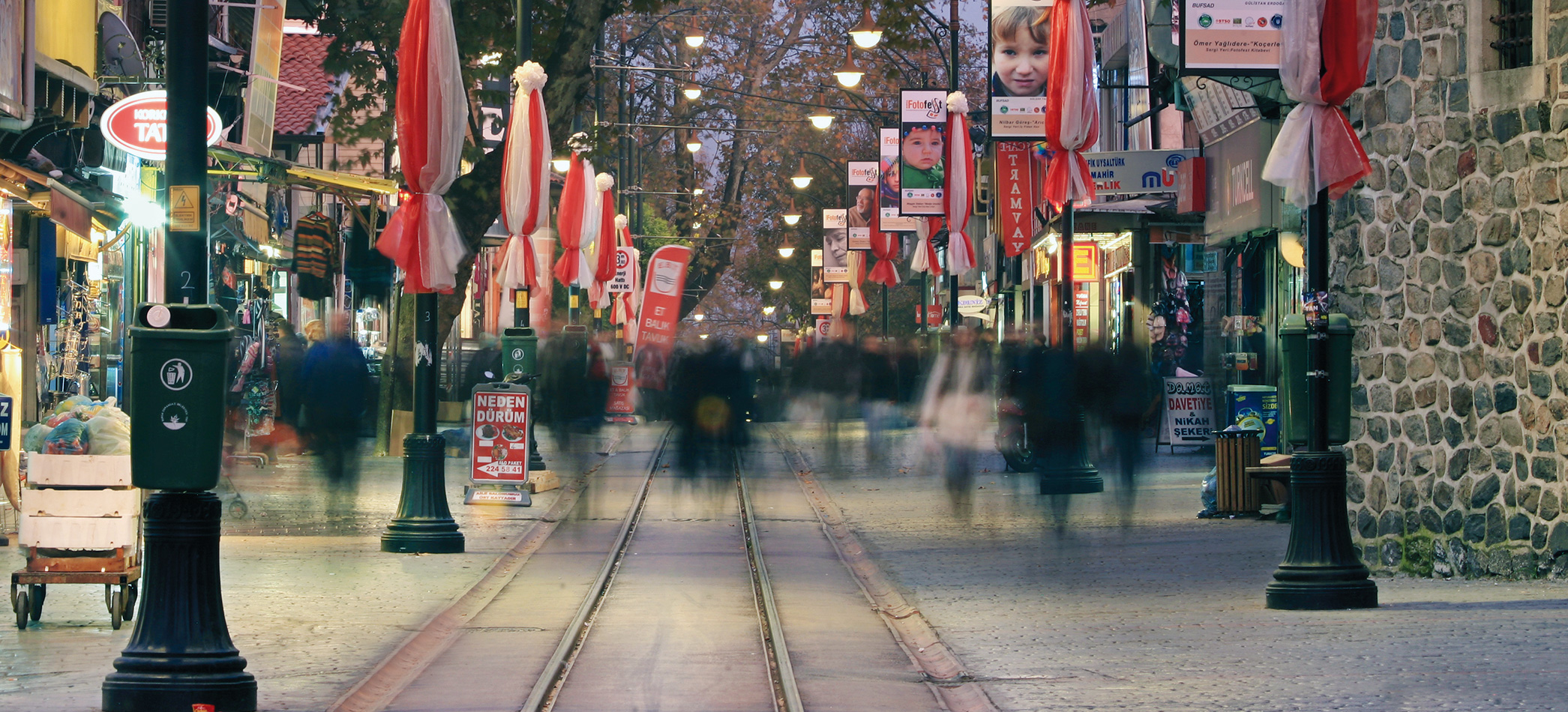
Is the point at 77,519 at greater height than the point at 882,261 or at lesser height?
lesser

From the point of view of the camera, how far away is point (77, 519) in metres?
9.59

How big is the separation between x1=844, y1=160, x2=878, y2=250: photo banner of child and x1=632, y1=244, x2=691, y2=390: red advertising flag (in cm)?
1706

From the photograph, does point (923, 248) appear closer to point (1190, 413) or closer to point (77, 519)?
point (1190, 413)

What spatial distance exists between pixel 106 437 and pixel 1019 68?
13.5m

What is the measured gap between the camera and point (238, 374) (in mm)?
22719

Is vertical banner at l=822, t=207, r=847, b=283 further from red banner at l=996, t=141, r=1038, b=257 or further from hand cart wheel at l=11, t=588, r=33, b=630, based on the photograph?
hand cart wheel at l=11, t=588, r=33, b=630

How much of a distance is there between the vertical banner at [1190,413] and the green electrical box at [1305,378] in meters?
12.7

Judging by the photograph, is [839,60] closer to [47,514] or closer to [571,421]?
[571,421]

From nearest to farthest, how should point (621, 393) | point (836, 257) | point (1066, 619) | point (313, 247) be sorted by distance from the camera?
point (1066, 619)
point (313, 247)
point (621, 393)
point (836, 257)

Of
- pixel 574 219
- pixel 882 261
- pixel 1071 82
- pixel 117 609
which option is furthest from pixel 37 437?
pixel 882 261

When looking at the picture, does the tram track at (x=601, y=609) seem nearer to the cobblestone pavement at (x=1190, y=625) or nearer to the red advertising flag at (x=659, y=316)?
the cobblestone pavement at (x=1190, y=625)

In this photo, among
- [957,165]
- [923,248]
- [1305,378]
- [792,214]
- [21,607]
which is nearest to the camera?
[21,607]

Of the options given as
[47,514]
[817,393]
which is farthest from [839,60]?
[47,514]

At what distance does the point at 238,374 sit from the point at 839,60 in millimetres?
29576
